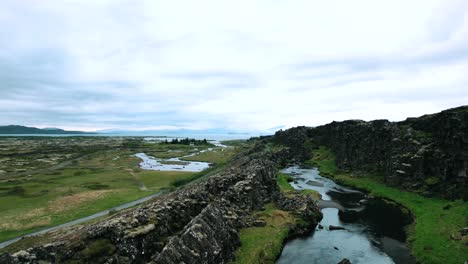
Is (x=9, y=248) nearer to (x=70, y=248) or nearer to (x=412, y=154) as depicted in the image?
(x=70, y=248)

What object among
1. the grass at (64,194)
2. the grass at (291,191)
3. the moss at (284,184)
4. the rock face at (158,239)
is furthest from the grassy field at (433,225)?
the grass at (64,194)

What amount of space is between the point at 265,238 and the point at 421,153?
201 feet

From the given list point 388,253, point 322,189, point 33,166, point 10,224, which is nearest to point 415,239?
point 388,253

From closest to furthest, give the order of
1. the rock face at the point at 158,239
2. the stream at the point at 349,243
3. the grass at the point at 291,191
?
1. the rock face at the point at 158,239
2. the stream at the point at 349,243
3. the grass at the point at 291,191

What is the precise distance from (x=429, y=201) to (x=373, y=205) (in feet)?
42.1

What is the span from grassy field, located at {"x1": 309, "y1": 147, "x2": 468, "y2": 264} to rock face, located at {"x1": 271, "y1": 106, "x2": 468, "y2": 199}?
4.31m

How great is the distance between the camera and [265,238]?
54.7 m

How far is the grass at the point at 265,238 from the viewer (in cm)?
4800

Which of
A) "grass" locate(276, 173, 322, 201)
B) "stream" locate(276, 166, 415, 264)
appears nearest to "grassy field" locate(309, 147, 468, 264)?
"stream" locate(276, 166, 415, 264)

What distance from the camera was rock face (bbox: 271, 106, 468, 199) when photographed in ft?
254

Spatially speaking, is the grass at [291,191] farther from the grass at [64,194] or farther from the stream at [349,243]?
the grass at [64,194]

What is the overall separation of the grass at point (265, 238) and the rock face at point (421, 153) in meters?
41.8

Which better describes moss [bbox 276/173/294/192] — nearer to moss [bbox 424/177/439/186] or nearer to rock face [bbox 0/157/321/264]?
rock face [bbox 0/157/321/264]

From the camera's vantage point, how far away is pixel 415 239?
54062 millimetres
